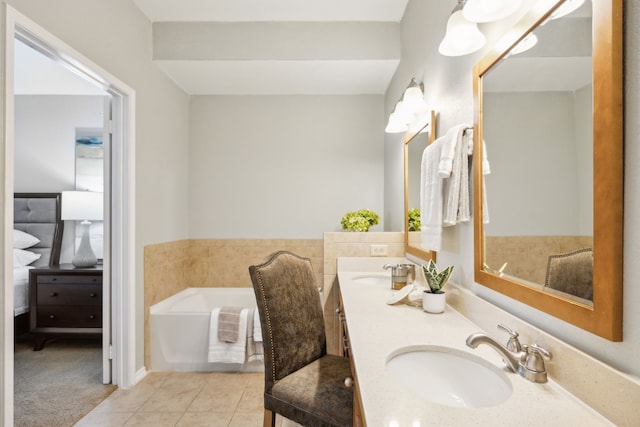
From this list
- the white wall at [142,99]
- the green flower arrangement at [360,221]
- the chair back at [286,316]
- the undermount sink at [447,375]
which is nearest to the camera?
the undermount sink at [447,375]

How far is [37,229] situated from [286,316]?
10.7 feet

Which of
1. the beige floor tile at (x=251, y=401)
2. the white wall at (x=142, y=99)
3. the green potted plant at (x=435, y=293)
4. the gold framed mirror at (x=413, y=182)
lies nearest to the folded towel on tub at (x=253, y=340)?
the beige floor tile at (x=251, y=401)

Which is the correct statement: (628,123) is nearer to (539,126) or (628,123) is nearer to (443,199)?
(539,126)

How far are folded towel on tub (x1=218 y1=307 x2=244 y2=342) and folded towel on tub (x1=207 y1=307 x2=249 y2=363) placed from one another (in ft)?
0.07

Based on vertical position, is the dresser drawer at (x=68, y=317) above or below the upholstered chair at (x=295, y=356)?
below

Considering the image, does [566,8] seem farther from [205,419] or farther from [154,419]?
[154,419]

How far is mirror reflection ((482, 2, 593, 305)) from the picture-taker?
750 millimetres

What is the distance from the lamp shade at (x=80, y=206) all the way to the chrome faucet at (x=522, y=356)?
3.51 meters

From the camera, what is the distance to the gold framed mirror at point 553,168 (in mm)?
663

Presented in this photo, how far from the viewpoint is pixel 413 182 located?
7.29 ft

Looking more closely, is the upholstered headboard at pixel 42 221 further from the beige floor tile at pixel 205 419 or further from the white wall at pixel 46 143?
the beige floor tile at pixel 205 419

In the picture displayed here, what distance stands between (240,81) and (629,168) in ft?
9.62

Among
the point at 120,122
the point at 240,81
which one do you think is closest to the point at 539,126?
the point at 120,122

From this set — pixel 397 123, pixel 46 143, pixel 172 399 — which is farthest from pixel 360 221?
pixel 46 143
